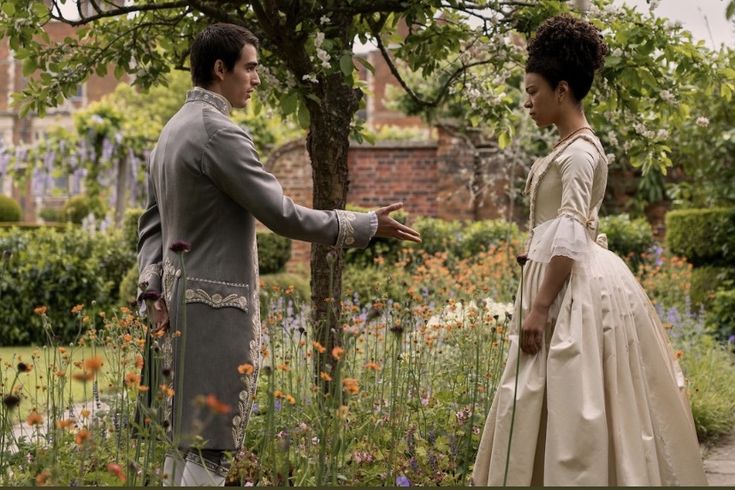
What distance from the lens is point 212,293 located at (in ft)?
8.70

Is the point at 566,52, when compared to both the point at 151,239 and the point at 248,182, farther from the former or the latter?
the point at 151,239

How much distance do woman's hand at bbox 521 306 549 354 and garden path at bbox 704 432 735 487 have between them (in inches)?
58.5

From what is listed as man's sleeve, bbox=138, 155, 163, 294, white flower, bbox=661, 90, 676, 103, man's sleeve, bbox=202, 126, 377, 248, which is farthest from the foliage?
man's sleeve, bbox=202, 126, 377, 248

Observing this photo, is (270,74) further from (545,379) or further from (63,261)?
(63,261)

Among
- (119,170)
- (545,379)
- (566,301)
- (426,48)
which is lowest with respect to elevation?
(545,379)

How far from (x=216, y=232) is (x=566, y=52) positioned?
3.74 feet

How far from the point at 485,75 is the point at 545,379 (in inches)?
99.1

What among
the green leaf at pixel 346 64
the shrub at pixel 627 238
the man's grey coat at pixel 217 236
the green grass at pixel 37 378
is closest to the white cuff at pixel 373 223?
the man's grey coat at pixel 217 236

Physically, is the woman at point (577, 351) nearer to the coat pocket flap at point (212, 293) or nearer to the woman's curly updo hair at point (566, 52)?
the woman's curly updo hair at point (566, 52)

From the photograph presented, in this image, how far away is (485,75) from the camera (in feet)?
16.8

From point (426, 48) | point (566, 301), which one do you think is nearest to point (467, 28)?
point (426, 48)

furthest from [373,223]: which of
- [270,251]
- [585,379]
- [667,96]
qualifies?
[270,251]

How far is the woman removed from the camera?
9.41 ft

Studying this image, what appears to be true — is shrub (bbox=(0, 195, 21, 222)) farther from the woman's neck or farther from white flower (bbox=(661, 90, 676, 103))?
the woman's neck
